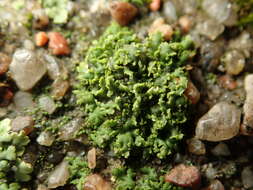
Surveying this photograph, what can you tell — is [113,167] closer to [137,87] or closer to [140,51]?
[137,87]

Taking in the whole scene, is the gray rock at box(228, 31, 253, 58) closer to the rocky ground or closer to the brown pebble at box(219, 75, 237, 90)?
the rocky ground

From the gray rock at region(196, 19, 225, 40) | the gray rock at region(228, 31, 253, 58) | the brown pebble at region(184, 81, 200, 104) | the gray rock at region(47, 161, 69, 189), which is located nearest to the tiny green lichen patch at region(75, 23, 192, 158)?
the brown pebble at region(184, 81, 200, 104)

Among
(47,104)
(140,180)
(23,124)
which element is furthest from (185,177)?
(23,124)

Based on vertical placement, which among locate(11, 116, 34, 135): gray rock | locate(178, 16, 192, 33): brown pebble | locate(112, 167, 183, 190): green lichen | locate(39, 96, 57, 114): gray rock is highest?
locate(178, 16, 192, 33): brown pebble

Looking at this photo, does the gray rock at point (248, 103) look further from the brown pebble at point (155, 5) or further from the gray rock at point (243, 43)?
the brown pebble at point (155, 5)

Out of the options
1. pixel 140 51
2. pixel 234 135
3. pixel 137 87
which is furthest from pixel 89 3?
pixel 234 135

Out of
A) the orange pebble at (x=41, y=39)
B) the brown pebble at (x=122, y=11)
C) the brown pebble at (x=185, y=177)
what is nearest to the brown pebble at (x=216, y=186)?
the brown pebble at (x=185, y=177)

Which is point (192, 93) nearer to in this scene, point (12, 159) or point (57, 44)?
point (57, 44)
